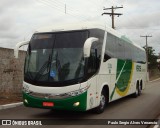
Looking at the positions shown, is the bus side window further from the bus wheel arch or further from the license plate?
the bus wheel arch

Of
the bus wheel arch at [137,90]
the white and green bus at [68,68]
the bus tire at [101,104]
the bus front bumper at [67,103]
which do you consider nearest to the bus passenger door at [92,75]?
the white and green bus at [68,68]

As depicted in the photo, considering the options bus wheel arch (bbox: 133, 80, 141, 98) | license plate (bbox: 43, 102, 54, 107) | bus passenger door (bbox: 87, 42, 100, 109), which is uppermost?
bus passenger door (bbox: 87, 42, 100, 109)

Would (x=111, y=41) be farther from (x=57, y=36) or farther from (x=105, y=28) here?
(x=57, y=36)

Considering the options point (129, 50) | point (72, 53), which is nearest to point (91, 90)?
point (72, 53)

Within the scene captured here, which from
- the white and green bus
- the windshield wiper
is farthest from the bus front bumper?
the windshield wiper

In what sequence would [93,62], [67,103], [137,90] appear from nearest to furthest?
[67,103], [93,62], [137,90]

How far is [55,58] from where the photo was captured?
10.8 meters

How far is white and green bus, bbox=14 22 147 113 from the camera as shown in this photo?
10273 mm

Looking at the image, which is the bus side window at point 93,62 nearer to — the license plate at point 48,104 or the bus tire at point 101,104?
the bus tire at point 101,104

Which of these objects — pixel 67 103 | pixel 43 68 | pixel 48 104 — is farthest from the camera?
pixel 43 68

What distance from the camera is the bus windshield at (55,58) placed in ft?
34.3

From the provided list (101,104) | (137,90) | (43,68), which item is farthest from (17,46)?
(137,90)

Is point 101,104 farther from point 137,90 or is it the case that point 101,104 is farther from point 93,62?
point 137,90

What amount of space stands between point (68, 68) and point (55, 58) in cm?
61
